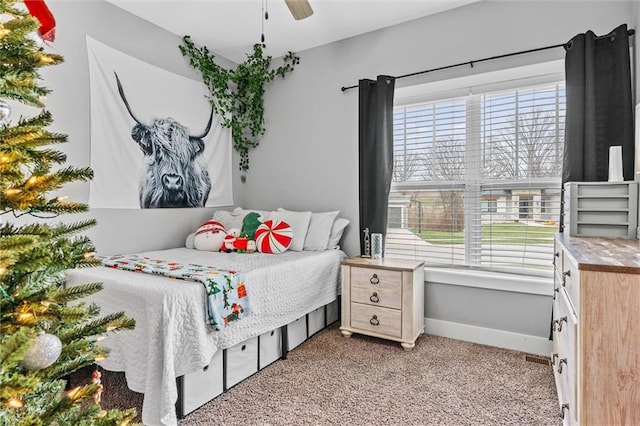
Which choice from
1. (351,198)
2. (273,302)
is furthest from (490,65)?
(273,302)

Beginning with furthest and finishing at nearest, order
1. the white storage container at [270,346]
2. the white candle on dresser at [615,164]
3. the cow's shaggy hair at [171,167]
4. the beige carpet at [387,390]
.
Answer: the cow's shaggy hair at [171,167] → the white storage container at [270,346] → the white candle on dresser at [615,164] → the beige carpet at [387,390]

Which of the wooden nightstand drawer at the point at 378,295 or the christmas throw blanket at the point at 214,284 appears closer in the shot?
the christmas throw blanket at the point at 214,284

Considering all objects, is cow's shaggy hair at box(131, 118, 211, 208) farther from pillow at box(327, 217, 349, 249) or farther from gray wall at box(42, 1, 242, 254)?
pillow at box(327, 217, 349, 249)

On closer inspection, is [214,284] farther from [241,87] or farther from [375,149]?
[241,87]

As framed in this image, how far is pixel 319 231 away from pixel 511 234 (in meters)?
1.50

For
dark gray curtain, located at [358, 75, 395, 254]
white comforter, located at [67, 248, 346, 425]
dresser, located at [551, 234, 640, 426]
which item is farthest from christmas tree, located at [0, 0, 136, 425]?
dark gray curtain, located at [358, 75, 395, 254]

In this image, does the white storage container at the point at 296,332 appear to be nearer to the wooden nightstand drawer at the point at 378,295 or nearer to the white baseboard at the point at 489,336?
the wooden nightstand drawer at the point at 378,295

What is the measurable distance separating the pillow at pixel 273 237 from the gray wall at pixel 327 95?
1.92 ft

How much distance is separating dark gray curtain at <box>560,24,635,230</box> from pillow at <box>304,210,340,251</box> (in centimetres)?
175

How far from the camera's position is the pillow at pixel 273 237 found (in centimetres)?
292

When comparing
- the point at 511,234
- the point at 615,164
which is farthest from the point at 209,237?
the point at 615,164

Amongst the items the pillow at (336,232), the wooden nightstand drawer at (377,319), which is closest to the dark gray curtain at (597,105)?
the wooden nightstand drawer at (377,319)

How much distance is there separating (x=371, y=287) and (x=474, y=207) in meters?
1.04

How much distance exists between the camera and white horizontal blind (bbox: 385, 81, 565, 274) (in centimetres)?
260
